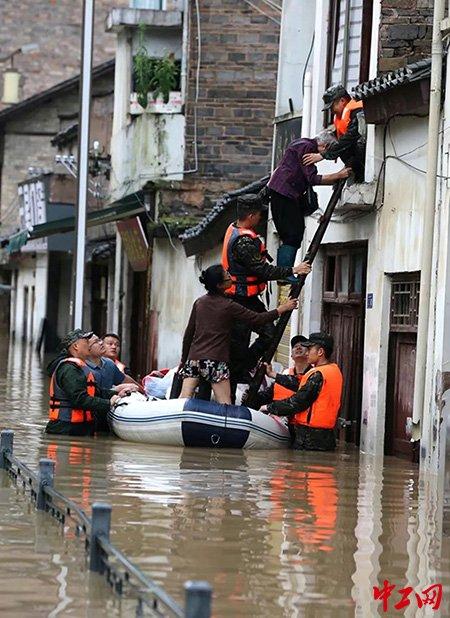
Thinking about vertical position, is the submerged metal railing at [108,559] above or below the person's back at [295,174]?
below

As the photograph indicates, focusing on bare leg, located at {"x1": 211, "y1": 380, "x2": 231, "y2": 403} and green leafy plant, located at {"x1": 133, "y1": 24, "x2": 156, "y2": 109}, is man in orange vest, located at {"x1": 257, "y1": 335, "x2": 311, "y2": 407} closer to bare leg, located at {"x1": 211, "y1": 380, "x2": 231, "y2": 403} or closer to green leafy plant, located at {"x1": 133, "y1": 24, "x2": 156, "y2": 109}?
bare leg, located at {"x1": 211, "y1": 380, "x2": 231, "y2": 403}

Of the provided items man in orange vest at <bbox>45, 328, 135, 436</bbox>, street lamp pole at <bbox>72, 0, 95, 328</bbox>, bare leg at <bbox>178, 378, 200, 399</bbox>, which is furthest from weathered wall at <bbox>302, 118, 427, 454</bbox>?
street lamp pole at <bbox>72, 0, 95, 328</bbox>

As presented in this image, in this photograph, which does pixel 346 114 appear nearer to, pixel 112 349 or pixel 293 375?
pixel 293 375

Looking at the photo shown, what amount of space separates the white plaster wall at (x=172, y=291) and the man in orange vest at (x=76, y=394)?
377 inches

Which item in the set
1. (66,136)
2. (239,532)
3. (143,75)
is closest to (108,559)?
(239,532)

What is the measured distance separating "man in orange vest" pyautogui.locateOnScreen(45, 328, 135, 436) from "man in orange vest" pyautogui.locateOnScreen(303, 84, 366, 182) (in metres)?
2.99

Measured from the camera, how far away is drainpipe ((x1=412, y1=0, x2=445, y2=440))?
49.7 ft

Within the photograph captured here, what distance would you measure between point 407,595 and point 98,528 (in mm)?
1608

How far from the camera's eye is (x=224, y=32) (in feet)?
100

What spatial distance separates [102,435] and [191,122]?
13.9 meters

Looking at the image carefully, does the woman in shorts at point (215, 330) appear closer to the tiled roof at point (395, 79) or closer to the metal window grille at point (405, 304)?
the metal window grille at point (405, 304)

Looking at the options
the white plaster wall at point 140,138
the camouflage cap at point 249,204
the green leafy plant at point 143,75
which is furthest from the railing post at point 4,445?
the green leafy plant at point 143,75

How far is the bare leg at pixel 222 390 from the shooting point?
16.7 metres

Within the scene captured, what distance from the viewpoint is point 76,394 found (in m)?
16.6
